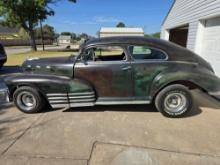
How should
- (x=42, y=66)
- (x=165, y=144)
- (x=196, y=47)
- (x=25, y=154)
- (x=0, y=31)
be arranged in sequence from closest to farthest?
(x=25, y=154) < (x=165, y=144) < (x=42, y=66) < (x=196, y=47) < (x=0, y=31)

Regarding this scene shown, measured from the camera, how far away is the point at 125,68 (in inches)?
167

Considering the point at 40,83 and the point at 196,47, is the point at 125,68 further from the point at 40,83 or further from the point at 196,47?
the point at 196,47

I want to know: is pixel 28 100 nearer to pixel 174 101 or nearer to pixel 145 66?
pixel 145 66

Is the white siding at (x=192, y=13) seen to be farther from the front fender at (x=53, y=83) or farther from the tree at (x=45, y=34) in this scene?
the tree at (x=45, y=34)

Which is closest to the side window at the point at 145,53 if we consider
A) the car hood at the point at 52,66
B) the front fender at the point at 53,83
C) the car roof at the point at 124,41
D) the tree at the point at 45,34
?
the car roof at the point at 124,41

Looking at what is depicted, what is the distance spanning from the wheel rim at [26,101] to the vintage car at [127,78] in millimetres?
70

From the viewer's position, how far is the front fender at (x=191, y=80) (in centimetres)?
412

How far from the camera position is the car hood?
14.3ft

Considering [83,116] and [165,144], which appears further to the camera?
[83,116]

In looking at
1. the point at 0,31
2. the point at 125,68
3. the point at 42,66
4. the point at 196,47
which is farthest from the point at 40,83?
the point at 0,31

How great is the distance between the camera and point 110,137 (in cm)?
354

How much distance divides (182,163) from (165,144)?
1.64ft

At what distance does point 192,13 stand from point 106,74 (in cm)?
633

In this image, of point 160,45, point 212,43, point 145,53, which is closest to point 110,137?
point 145,53
